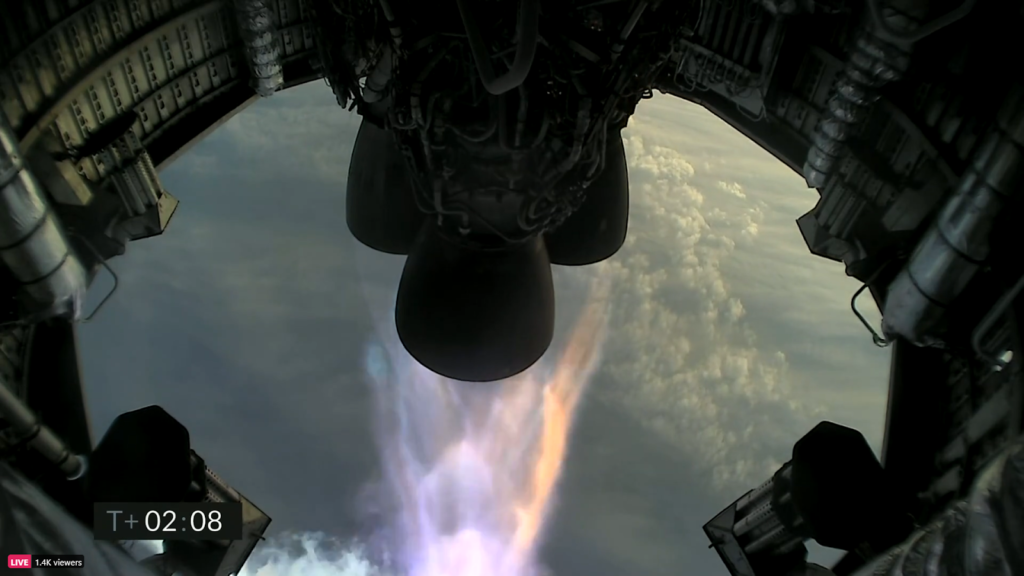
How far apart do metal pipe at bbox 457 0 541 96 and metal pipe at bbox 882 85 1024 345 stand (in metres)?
2.43

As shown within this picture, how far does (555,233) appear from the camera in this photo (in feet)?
19.6

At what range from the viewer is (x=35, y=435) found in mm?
4176

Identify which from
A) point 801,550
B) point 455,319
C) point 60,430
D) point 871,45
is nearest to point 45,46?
point 60,430

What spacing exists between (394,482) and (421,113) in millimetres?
5459

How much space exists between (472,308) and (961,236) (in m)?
2.66

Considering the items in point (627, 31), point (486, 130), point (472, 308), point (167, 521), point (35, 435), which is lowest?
point (167, 521)

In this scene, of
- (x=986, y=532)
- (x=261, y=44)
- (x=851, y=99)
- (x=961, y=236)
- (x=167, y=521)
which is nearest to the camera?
(x=986, y=532)

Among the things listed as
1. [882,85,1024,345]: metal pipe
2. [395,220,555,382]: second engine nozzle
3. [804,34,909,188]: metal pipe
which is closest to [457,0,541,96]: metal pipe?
[395,220,555,382]: second engine nozzle

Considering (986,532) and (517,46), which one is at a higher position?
(517,46)

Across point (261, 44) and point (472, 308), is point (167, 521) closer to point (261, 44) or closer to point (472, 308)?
point (472, 308)

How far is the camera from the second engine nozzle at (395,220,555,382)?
4.79m

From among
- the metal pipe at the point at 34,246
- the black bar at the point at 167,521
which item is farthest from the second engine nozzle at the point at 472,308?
the metal pipe at the point at 34,246

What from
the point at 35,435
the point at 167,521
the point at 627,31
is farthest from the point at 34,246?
the point at 627,31

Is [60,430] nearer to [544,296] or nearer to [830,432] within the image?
A: [544,296]
